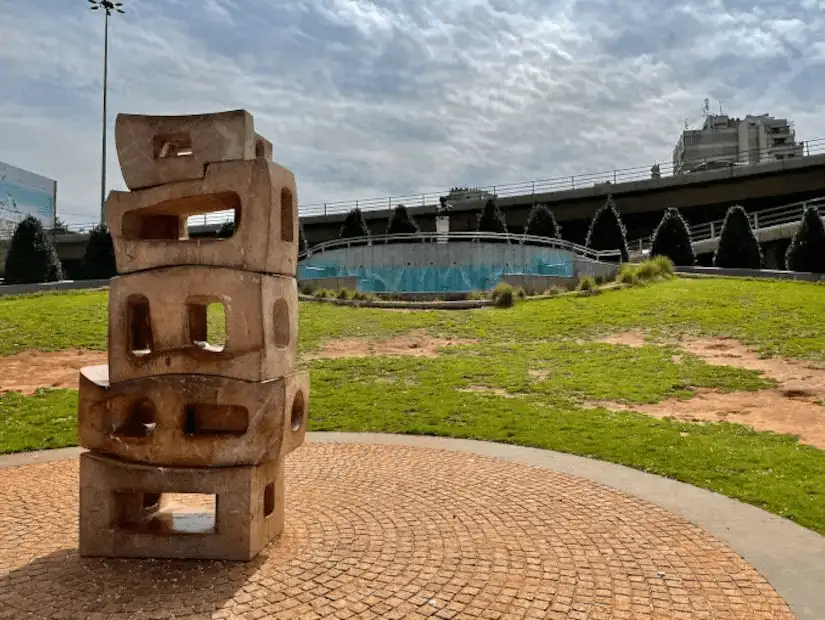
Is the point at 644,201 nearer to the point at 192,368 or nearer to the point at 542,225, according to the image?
the point at 542,225

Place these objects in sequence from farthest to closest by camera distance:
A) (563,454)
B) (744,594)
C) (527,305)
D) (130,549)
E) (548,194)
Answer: (548,194) → (527,305) → (563,454) → (130,549) → (744,594)

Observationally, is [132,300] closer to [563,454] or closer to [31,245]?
[563,454]

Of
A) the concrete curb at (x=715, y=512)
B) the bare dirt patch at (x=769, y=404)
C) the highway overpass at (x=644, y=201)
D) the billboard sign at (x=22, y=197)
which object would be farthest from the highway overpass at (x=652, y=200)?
the concrete curb at (x=715, y=512)

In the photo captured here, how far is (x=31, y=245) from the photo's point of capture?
40594 mm

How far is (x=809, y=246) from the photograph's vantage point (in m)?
32.8

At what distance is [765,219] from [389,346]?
37.4 m

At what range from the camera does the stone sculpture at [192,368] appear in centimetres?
677

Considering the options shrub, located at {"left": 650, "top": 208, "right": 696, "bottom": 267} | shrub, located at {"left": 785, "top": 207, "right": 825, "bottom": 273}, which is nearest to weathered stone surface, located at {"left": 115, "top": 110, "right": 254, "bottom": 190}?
shrub, located at {"left": 785, "top": 207, "right": 825, "bottom": 273}

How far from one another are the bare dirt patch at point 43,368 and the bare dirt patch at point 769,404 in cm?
1436

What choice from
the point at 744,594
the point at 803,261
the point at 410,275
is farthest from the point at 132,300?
the point at 803,261

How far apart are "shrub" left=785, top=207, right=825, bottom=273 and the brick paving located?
29.6 meters

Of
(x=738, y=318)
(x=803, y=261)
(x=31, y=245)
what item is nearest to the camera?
(x=738, y=318)

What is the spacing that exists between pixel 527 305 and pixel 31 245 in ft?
101

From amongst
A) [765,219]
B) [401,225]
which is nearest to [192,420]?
[401,225]
